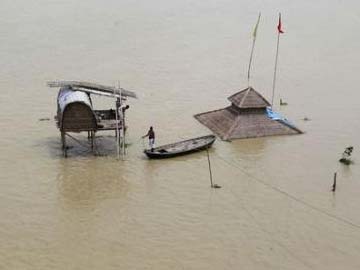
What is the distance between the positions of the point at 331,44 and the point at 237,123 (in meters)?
17.0

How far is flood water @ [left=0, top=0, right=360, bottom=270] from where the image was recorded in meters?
13.5

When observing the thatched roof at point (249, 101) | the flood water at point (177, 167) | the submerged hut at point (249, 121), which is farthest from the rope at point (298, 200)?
the thatched roof at point (249, 101)

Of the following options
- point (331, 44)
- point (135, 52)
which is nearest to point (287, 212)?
point (135, 52)

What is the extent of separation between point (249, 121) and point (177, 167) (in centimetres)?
366

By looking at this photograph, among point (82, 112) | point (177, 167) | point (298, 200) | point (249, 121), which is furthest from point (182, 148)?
point (298, 200)

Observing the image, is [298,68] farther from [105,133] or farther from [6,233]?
[6,233]

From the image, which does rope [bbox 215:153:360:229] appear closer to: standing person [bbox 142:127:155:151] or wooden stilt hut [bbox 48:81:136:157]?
standing person [bbox 142:127:155:151]

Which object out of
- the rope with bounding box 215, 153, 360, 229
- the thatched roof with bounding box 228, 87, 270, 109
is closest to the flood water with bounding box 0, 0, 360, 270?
the rope with bounding box 215, 153, 360, 229

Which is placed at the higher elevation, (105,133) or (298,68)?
(298,68)

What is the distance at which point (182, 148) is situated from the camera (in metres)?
18.9

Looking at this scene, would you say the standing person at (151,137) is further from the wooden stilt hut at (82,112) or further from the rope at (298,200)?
the rope at (298,200)

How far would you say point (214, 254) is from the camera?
13.3 metres

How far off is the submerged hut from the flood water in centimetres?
36

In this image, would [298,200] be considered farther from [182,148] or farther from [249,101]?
[249,101]
